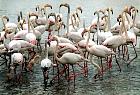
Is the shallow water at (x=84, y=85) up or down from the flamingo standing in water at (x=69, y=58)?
down

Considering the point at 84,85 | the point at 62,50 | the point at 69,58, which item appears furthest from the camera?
the point at 62,50

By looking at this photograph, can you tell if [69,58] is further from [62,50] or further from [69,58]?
[62,50]

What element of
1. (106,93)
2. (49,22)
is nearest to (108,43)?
(106,93)

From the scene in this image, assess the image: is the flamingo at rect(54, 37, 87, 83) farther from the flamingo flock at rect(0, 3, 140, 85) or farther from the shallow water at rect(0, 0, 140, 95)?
the shallow water at rect(0, 0, 140, 95)

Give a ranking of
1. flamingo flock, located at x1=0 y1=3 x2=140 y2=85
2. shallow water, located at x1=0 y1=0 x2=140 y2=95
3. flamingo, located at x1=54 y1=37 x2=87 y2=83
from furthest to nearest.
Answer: flamingo flock, located at x1=0 y1=3 x2=140 y2=85
flamingo, located at x1=54 y1=37 x2=87 y2=83
shallow water, located at x1=0 y1=0 x2=140 y2=95

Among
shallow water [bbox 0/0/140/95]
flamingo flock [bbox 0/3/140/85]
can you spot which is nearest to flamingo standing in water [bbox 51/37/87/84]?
flamingo flock [bbox 0/3/140/85]

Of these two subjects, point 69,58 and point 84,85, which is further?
point 84,85

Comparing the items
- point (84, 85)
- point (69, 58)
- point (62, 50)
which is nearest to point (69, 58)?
point (69, 58)

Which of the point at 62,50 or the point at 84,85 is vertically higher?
the point at 62,50

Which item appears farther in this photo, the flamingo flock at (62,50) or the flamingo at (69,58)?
the flamingo flock at (62,50)

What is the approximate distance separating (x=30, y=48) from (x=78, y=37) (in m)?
1.37

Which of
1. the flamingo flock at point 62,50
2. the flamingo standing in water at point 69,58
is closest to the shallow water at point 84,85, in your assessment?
the flamingo flock at point 62,50

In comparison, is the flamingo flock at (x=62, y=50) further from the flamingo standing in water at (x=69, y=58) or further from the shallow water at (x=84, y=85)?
the shallow water at (x=84, y=85)

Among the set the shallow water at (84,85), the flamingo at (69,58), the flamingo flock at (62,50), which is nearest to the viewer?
the shallow water at (84,85)
